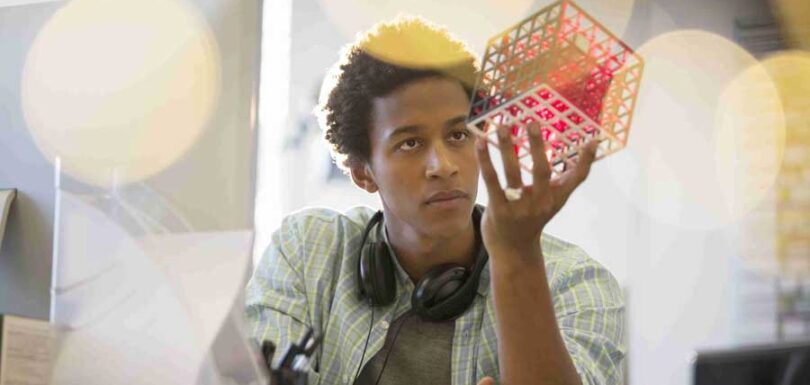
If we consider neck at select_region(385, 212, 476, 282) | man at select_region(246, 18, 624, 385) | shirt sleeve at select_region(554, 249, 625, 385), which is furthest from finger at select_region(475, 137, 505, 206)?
neck at select_region(385, 212, 476, 282)

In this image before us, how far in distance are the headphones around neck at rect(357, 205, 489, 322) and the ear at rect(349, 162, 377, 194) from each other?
0.18m

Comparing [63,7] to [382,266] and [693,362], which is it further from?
[693,362]

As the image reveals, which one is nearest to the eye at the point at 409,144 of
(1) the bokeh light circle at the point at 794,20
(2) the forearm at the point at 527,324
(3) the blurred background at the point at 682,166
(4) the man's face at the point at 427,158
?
(4) the man's face at the point at 427,158

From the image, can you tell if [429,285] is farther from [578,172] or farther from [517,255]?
[578,172]

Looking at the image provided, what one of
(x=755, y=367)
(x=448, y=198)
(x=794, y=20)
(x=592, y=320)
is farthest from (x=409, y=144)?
(x=794, y=20)

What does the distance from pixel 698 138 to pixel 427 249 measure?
209 cm

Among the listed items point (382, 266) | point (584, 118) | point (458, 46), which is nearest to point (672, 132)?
point (458, 46)

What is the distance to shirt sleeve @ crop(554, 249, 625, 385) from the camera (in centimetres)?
120

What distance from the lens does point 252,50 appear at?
932 millimetres

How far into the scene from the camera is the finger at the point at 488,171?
2.96ft

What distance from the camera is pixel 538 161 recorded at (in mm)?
878

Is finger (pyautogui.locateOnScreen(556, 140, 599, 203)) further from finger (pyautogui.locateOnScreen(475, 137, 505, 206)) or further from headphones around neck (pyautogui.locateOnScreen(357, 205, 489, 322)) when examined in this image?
headphones around neck (pyautogui.locateOnScreen(357, 205, 489, 322))

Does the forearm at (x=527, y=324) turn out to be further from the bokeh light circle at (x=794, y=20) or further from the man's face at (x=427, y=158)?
the bokeh light circle at (x=794, y=20)

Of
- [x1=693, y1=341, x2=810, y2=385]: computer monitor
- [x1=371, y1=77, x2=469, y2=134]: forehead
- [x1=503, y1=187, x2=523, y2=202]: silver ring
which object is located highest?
[x1=371, y1=77, x2=469, y2=134]: forehead
